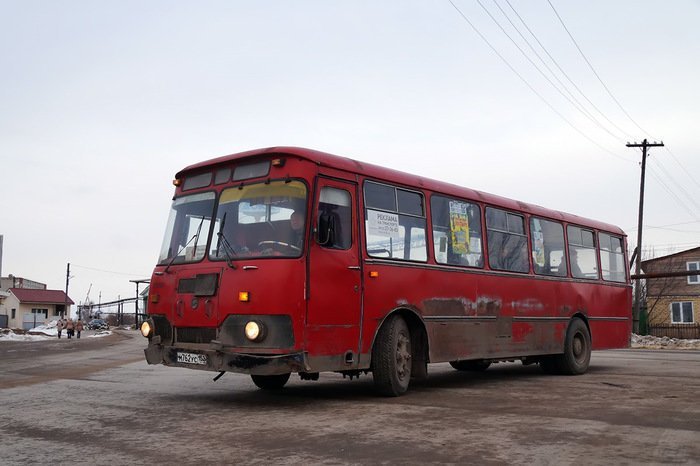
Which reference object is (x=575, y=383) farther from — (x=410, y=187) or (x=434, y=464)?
(x=434, y=464)

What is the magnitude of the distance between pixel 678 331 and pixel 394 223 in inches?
1573

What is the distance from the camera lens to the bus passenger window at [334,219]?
341 inches

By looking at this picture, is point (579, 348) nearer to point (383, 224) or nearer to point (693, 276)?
point (383, 224)

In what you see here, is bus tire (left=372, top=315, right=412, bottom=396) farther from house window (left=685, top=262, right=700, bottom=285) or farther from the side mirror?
house window (left=685, top=262, right=700, bottom=285)

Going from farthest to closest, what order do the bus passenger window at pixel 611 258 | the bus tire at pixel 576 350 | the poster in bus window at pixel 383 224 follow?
the bus passenger window at pixel 611 258 → the bus tire at pixel 576 350 → the poster in bus window at pixel 383 224

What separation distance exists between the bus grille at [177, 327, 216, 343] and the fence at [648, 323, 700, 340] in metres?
40.5

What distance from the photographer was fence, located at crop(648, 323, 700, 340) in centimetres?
4312

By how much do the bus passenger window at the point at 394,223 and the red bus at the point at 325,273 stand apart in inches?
0.8

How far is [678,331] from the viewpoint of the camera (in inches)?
1735

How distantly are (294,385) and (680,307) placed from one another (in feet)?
169

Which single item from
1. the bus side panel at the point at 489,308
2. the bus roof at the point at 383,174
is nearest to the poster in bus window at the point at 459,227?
the bus roof at the point at 383,174

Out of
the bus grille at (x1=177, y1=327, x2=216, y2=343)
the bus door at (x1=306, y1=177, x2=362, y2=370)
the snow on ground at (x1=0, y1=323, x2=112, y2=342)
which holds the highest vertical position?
the bus door at (x1=306, y1=177, x2=362, y2=370)

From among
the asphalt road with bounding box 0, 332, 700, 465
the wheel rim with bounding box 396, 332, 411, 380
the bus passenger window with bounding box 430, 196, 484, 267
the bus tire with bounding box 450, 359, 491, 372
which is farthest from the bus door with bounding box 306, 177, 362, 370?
the bus tire with bounding box 450, 359, 491, 372

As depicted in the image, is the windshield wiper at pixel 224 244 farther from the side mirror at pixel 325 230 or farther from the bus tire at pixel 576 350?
the bus tire at pixel 576 350
